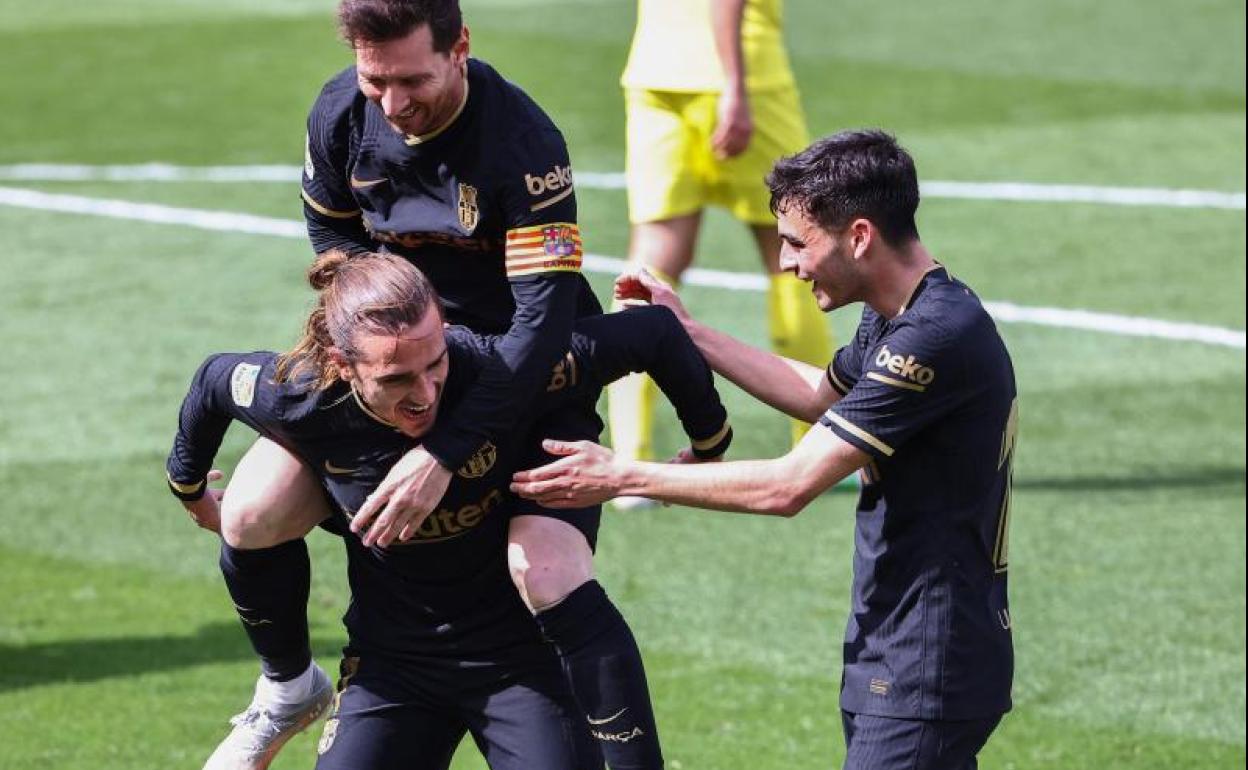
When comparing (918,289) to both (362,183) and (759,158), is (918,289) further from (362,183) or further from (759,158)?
(759,158)

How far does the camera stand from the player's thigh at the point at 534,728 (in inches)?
202

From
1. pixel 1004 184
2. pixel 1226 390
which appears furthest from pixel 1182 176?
pixel 1226 390

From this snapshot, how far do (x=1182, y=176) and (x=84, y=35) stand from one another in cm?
1252

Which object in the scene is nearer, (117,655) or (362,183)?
(362,183)

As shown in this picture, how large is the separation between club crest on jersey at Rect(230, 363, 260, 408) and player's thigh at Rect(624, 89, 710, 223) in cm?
382

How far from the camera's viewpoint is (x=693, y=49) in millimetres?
8883

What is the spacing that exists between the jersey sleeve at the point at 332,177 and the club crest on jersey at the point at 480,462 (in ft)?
2.51

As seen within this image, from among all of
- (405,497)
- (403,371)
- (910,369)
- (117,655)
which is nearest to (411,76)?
(403,371)

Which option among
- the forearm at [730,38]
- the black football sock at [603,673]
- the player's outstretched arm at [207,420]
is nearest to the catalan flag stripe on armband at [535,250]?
the player's outstretched arm at [207,420]

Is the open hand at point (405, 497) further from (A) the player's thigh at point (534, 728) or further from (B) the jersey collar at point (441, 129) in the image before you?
(B) the jersey collar at point (441, 129)

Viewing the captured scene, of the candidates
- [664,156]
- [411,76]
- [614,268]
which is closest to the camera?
[411,76]

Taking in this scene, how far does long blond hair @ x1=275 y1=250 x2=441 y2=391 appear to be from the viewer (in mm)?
4789

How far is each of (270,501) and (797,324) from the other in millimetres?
3993

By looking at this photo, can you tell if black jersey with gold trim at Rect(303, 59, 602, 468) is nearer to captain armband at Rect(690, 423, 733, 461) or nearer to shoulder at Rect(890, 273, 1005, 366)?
captain armband at Rect(690, 423, 733, 461)
